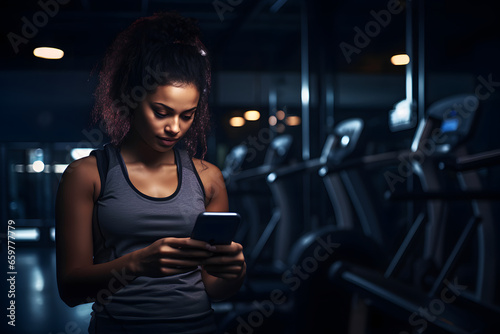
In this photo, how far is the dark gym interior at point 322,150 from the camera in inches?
80.7

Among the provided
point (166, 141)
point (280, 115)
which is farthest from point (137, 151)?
point (280, 115)

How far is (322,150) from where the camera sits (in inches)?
193

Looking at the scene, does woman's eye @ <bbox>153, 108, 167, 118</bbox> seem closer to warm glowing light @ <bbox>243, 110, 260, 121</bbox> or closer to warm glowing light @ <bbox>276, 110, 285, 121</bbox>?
warm glowing light @ <bbox>276, 110, 285, 121</bbox>

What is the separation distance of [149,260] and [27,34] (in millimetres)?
1161

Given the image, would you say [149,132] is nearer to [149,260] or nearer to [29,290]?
[149,260]

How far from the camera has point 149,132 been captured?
901 millimetres

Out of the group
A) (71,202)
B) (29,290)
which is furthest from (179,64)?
(29,290)

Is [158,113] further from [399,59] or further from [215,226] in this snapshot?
[399,59]

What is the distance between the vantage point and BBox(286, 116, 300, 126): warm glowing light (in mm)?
6458

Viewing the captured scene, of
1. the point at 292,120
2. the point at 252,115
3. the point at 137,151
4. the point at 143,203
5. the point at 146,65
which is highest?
the point at 252,115

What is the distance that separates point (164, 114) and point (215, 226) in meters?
0.24

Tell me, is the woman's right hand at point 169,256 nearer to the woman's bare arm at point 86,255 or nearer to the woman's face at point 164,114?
the woman's bare arm at point 86,255

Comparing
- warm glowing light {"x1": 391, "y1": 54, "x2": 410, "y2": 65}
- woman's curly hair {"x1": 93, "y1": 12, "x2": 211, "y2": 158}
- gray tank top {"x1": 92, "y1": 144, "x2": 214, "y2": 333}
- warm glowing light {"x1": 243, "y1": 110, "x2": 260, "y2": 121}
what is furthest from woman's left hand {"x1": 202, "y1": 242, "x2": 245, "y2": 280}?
warm glowing light {"x1": 243, "y1": 110, "x2": 260, "y2": 121}

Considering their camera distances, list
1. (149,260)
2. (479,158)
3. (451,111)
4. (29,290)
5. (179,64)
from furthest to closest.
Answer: (29,290)
(451,111)
(479,158)
(179,64)
(149,260)
